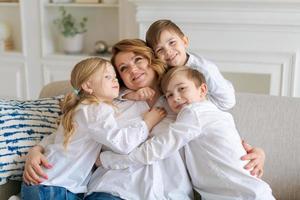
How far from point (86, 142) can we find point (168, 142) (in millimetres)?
297

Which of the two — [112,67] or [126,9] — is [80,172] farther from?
[126,9]

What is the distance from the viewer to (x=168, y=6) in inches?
120

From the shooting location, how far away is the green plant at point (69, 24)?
354 cm

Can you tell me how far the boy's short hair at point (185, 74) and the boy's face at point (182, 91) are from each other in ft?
0.04

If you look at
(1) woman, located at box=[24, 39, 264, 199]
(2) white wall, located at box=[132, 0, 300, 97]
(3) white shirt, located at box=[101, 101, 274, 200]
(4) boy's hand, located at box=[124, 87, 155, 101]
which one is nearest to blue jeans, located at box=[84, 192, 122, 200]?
(1) woman, located at box=[24, 39, 264, 199]

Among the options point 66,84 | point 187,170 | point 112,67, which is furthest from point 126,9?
point 187,170

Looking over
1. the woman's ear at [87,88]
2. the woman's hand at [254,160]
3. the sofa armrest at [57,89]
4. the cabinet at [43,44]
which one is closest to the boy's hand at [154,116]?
the woman's ear at [87,88]

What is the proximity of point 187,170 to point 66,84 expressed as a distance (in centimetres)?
78

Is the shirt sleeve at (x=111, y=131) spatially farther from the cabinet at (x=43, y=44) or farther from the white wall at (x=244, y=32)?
the cabinet at (x=43, y=44)

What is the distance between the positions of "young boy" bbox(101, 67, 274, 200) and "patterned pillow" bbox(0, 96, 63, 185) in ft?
0.99

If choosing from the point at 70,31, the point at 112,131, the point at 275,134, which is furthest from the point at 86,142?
the point at 70,31

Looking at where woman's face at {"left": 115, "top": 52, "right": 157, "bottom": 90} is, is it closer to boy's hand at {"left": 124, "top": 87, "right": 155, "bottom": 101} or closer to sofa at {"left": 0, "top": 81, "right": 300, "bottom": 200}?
boy's hand at {"left": 124, "top": 87, "right": 155, "bottom": 101}

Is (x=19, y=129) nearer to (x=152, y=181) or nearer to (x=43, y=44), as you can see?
(x=152, y=181)

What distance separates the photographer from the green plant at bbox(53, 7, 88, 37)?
354 cm
